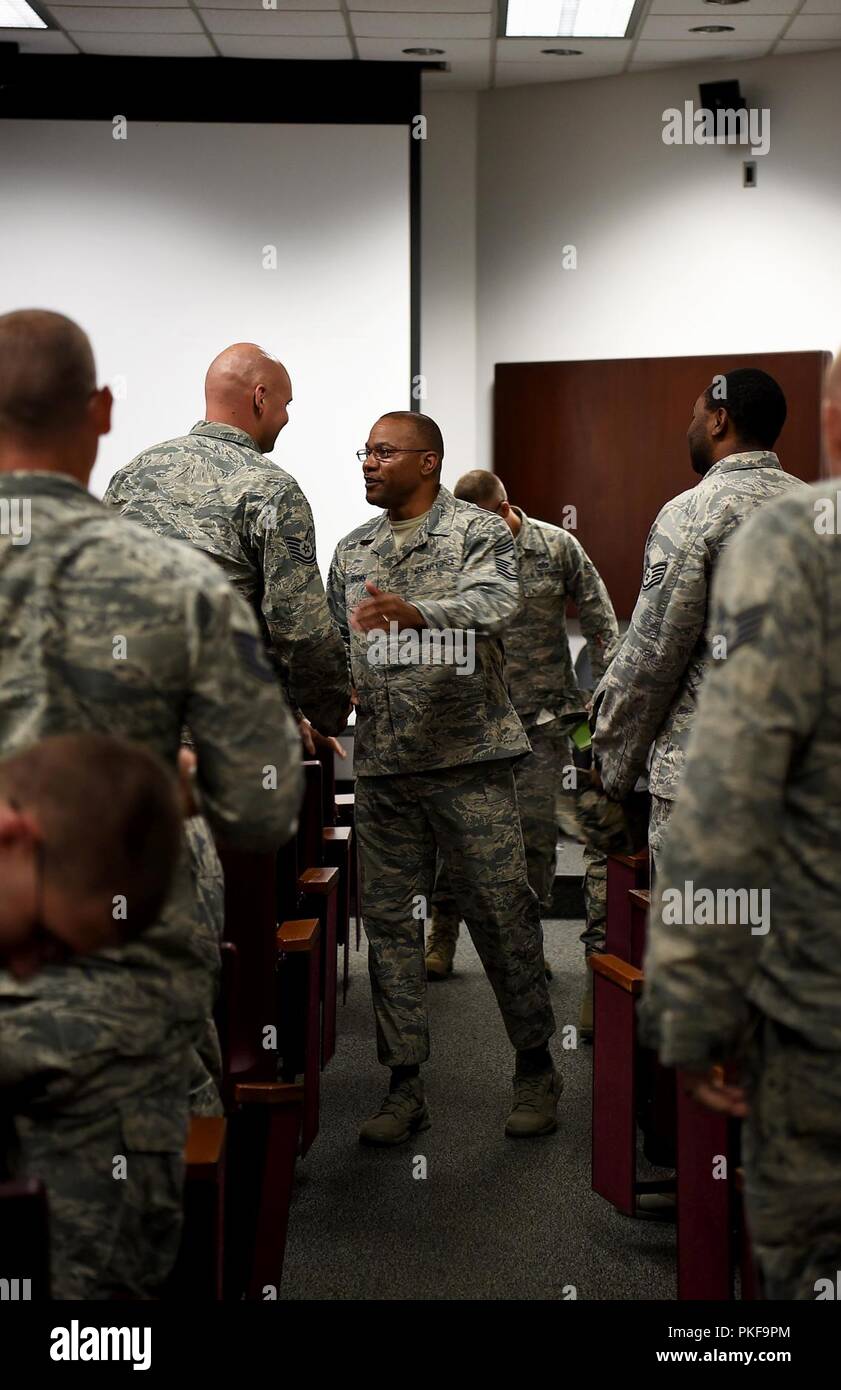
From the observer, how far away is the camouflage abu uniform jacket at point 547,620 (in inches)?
171

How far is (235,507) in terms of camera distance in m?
2.81

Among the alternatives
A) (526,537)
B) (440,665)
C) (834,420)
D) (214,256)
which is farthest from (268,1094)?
(214,256)

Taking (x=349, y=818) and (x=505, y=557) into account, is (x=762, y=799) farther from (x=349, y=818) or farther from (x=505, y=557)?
(x=349, y=818)

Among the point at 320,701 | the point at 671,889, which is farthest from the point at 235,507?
the point at 671,889

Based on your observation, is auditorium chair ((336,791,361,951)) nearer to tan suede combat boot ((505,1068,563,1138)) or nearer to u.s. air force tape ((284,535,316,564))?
tan suede combat boot ((505,1068,563,1138))

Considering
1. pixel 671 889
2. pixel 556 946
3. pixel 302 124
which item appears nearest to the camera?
pixel 671 889

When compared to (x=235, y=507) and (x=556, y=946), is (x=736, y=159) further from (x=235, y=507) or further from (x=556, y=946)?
(x=235, y=507)

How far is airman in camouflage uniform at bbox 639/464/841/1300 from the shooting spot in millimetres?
1249

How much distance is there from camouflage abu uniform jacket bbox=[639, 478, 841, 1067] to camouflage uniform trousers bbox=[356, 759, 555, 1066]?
1.71 metres

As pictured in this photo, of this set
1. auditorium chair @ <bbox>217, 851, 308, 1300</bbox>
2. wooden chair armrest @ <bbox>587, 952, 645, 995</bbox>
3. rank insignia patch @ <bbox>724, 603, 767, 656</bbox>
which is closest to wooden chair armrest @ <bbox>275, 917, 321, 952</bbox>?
auditorium chair @ <bbox>217, 851, 308, 1300</bbox>

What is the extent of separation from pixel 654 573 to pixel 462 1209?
133 cm

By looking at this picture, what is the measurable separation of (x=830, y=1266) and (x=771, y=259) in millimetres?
5596

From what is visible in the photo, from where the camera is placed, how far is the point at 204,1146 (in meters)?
1.55

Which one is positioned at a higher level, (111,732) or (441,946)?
(111,732)
